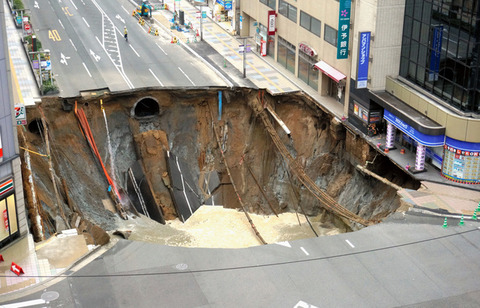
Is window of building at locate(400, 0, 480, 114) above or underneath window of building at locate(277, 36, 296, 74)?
above

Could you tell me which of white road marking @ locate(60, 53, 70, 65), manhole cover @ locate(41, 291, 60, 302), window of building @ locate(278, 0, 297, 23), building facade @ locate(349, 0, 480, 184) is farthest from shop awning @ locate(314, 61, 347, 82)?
manhole cover @ locate(41, 291, 60, 302)

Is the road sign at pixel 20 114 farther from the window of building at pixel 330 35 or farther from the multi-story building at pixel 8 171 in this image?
the window of building at pixel 330 35

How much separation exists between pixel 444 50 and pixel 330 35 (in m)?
14.3

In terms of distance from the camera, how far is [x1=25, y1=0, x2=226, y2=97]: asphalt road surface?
6781cm

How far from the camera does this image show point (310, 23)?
223 feet

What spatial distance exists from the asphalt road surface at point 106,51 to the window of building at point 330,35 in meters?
10.6

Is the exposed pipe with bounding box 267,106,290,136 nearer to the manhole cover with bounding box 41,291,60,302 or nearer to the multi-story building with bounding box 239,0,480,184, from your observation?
the multi-story building with bounding box 239,0,480,184

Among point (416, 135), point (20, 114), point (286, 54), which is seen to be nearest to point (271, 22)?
point (286, 54)

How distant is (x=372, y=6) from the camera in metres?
56.7

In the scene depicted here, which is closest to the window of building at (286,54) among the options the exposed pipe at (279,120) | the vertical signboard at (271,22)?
the vertical signboard at (271,22)

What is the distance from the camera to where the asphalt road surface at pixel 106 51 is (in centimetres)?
6781

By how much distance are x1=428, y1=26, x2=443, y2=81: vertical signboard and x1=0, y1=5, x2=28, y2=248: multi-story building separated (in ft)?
98.5

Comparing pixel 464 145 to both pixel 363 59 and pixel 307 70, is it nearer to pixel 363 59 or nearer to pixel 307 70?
pixel 363 59

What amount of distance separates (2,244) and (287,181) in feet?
94.0
